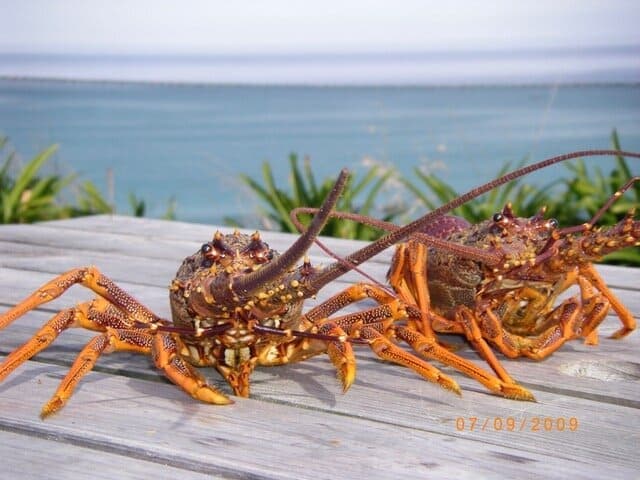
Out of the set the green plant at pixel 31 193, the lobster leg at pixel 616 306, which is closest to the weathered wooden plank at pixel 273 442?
the lobster leg at pixel 616 306

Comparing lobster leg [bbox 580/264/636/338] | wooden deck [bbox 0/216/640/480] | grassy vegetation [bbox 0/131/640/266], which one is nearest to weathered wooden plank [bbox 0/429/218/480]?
wooden deck [bbox 0/216/640/480]

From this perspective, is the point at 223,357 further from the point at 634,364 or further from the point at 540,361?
the point at 634,364

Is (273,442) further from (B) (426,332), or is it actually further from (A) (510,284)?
(A) (510,284)

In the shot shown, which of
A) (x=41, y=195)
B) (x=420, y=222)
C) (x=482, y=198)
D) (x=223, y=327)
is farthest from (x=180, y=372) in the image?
(x=41, y=195)

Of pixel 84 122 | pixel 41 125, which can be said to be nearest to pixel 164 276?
pixel 41 125

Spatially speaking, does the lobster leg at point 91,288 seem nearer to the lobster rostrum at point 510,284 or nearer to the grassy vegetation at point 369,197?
the lobster rostrum at point 510,284

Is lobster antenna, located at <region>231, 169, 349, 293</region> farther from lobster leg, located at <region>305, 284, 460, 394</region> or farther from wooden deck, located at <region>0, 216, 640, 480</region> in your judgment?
lobster leg, located at <region>305, 284, 460, 394</region>
